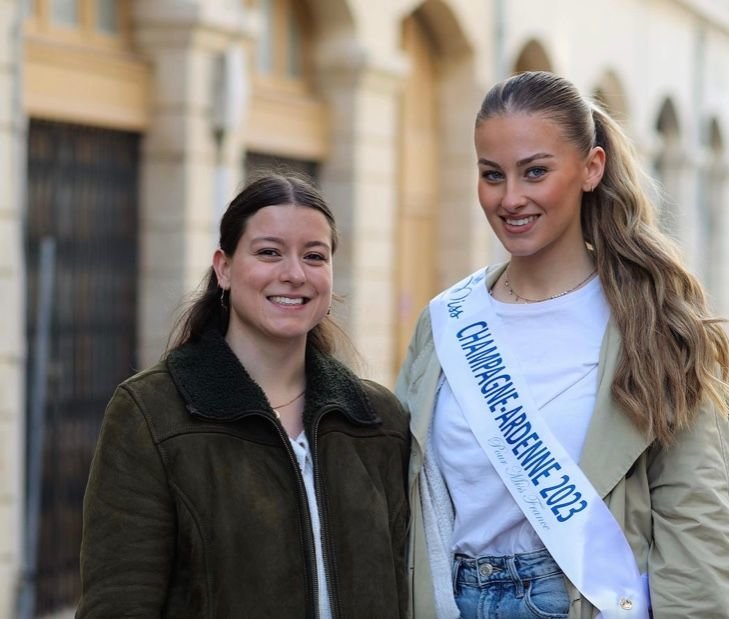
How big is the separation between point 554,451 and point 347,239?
790cm

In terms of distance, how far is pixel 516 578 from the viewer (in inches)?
119

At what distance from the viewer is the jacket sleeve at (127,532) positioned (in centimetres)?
267

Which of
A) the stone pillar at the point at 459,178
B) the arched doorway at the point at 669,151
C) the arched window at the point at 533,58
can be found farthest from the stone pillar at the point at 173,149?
the arched doorway at the point at 669,151

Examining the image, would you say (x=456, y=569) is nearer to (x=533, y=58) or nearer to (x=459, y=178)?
(x=459, y=178)

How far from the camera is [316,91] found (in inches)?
422

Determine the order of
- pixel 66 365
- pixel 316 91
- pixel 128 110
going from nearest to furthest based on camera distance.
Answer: pixel 66 365, pixel 128 110, pixel 316 91

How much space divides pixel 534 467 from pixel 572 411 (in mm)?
151

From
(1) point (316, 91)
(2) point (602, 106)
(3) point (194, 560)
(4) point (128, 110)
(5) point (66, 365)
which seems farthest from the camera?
(1) point (316, 91)

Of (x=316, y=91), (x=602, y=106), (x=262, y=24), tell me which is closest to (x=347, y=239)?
(x=316, y=91)

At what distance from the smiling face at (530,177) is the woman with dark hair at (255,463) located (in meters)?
0.39

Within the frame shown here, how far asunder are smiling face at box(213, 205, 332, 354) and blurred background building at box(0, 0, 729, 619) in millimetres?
726

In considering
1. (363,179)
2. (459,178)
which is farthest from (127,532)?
(459,178)

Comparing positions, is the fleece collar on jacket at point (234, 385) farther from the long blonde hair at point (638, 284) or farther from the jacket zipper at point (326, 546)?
the long blonde hair at point (638, 284)

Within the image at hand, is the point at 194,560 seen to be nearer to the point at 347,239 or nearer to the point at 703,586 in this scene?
the point at 703,586
